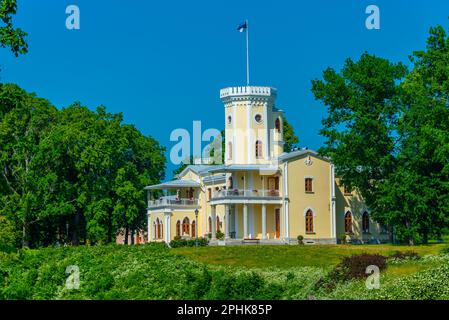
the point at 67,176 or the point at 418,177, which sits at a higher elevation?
the point at 67,176

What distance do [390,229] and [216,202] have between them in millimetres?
11317

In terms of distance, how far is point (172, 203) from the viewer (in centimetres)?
7431

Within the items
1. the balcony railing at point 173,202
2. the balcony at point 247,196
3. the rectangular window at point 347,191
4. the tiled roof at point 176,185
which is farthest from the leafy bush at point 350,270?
the balcony railing at point 173,202

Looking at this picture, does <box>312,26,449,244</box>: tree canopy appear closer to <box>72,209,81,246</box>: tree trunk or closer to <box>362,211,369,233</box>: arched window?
<box>362,211,369,233</box>: arched window

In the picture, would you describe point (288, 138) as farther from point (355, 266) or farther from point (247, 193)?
point (355, 266)

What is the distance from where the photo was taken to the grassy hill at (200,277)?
107 ft

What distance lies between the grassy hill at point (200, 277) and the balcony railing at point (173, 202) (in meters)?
20.5

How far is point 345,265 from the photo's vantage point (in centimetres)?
3678

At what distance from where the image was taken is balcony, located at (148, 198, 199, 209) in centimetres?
7412

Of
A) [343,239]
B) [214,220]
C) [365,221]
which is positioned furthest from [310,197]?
[214,220]

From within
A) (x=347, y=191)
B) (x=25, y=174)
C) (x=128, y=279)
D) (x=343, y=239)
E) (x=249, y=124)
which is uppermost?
(x=249, y=124)

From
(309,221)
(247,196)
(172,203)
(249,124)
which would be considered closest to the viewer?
(247,196)

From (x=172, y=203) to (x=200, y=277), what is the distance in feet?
127
